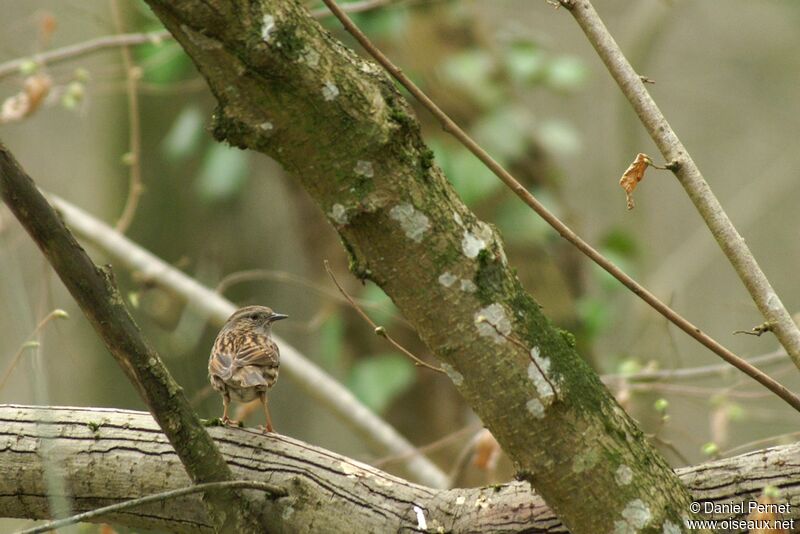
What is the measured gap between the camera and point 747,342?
38.1 ft

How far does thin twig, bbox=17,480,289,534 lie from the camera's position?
1938mm

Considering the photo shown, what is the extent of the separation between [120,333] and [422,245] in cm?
74

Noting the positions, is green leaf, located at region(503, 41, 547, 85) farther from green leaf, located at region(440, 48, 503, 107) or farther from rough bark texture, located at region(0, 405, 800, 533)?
rough bark texture, located at region(0, 405, 800, 533)

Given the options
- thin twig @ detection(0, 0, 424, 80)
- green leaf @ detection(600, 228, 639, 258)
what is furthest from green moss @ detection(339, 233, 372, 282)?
green leaf @ detection(600, 228, 639, 258)

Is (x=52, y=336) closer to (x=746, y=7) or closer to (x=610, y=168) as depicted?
(x=610, y=168)

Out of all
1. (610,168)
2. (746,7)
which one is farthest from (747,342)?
(746,7)

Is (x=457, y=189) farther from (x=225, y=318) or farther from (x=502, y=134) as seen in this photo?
(x=225, y=318)

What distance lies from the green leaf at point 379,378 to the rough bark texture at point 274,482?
2.89 metres

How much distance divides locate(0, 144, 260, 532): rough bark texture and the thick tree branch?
2514 mm

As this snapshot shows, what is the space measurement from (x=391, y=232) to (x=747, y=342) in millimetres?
10481

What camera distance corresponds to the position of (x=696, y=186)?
2461mm

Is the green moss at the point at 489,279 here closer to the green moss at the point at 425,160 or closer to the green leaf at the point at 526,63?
the green moss at the point at 425,160

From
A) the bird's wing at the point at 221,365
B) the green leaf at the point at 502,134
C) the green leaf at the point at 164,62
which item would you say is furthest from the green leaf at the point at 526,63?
the bird's wing at the point at 221,365

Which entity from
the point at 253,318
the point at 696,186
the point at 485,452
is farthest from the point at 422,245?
the point at 253,318
